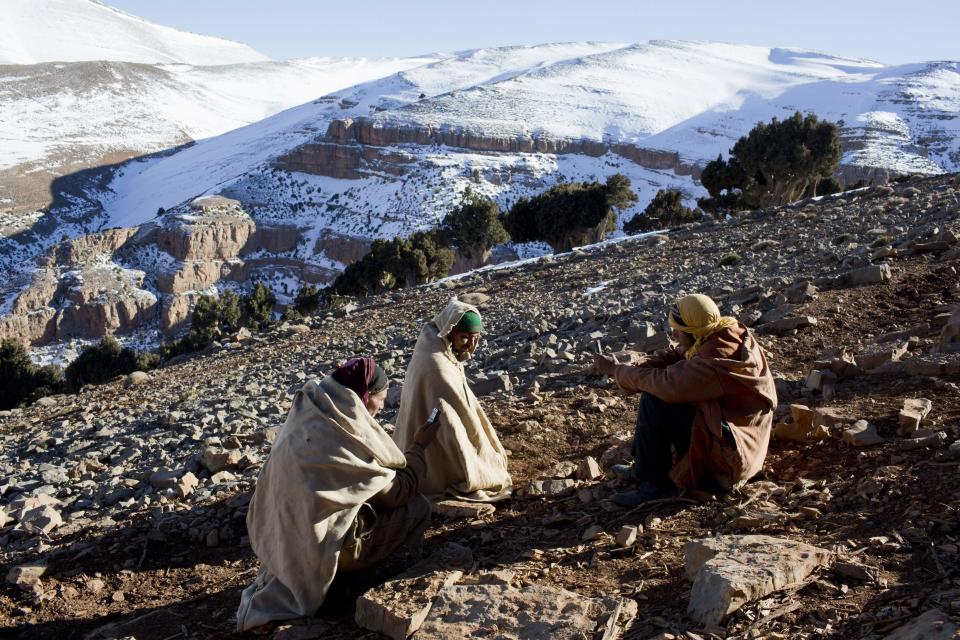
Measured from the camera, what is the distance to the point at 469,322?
4.83 meters

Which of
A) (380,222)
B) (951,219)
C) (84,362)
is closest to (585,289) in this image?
(951,219)

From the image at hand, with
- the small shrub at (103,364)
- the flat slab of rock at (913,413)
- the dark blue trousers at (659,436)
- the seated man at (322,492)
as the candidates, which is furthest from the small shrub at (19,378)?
the flat slab of rock at (913,413)

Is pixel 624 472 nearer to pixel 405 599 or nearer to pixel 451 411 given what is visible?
pixel 451 411

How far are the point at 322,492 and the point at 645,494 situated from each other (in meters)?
1.80

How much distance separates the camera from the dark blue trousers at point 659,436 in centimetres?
414

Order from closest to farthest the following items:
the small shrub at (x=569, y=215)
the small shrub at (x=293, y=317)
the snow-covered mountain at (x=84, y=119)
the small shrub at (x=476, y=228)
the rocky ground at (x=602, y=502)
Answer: the rocky ground at (x=602, y=502), the small shrub at (x=293, y=317), the small shrub at (x=569, y=215), the small shrub at (x=476, y=228), the snow-covered mountain at (x=84, y=119)

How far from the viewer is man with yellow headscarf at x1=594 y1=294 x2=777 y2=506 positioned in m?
3.99

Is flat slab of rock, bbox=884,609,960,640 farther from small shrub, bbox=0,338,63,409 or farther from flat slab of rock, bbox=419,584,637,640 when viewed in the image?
small shrub, bbox=0,338,63,409

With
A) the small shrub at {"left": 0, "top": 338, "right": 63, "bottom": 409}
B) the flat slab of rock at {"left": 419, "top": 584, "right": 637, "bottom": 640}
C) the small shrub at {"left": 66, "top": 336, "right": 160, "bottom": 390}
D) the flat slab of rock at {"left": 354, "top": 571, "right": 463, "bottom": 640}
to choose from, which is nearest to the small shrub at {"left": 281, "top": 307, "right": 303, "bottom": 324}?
the small shrub at {"left": 66, "top": 336, "right": 160, "bottom": 390}

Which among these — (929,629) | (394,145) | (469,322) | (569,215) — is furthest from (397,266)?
(394,145)

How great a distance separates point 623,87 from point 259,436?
146 m

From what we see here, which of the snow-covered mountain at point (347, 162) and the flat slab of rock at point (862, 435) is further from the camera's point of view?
the snow-covered mountain at point (347, 162)

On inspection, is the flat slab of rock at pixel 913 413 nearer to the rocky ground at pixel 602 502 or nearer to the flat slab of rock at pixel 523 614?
the rocky ground at pixel 602 502

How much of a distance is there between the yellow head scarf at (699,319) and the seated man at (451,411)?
1289 millimetres
